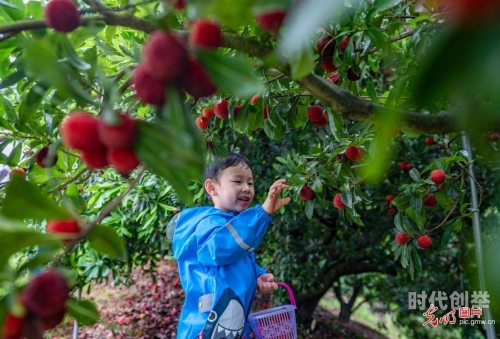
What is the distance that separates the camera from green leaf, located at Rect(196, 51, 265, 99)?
0.47 m

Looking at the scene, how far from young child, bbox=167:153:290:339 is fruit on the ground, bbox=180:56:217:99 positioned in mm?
906

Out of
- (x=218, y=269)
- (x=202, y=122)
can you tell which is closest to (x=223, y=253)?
(x=218, y=269)

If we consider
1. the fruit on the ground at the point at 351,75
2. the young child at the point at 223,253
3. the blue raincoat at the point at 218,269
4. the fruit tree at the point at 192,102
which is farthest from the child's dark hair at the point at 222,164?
the fruit on the ground at the point at 351,75

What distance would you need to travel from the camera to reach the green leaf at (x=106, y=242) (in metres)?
0.55

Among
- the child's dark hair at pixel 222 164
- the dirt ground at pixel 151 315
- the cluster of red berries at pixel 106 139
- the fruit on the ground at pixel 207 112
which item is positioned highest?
the fruit on the ground at pixel 207 112

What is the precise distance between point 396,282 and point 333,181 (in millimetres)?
2749

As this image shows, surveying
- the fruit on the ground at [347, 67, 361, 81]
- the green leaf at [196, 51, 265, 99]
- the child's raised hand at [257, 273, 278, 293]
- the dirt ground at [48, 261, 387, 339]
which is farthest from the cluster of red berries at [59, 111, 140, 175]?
the dirt ground at [48, 261, 387, 339]

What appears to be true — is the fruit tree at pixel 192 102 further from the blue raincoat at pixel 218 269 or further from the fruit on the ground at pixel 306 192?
the blue raincoat at pixel 218 269

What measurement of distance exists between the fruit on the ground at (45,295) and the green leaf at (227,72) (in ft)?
0.93

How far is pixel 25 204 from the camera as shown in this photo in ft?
1.48

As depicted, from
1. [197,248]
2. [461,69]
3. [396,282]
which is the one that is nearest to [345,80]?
[197,248]

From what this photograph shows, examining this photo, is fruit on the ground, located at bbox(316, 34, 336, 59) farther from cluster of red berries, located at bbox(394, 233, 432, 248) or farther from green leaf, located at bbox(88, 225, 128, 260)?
cluster of red berries, located at bbox(394, 233, 432, 248)

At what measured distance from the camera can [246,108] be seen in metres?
1.12

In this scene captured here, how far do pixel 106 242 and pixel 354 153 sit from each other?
0.91 metres
